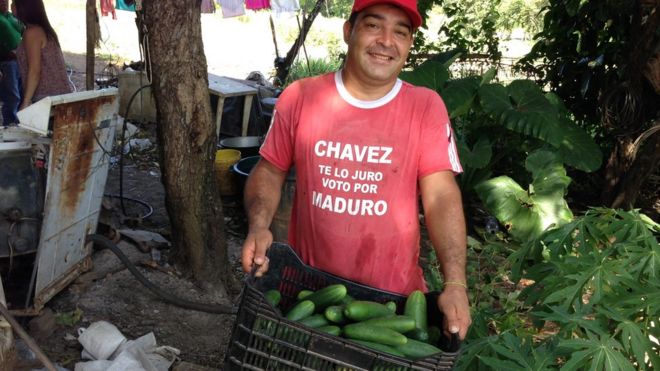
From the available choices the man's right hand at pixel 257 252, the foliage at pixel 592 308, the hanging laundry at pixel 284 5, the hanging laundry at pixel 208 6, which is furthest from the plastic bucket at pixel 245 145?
the hanging laundry at pixel 284 5

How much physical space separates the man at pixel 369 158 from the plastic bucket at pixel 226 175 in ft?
15.8

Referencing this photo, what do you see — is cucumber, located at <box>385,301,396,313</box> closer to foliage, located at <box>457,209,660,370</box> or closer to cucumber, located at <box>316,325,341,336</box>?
cucumber, located at <box>316,325,341,336</box>

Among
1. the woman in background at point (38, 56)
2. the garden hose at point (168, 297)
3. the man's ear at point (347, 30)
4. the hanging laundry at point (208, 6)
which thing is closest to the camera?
the man's ear at point (347, 30)

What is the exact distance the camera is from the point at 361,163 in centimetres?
226

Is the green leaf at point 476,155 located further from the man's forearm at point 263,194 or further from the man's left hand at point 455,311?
the man's left hand at point 455,311

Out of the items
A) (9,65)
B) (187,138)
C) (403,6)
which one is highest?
(403,6)

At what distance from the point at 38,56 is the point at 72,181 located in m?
2.30

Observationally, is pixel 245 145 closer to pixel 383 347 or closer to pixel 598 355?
pixel 598 355

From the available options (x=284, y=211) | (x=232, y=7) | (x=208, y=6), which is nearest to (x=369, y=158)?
(x=284, y=211)

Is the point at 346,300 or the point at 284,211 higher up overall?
the point at 346,300

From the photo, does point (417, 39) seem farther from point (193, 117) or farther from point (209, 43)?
point (209, 43)

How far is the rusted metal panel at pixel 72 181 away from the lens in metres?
Result: 3.91

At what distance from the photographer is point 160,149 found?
481cm

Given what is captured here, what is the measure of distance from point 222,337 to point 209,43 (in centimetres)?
1987
